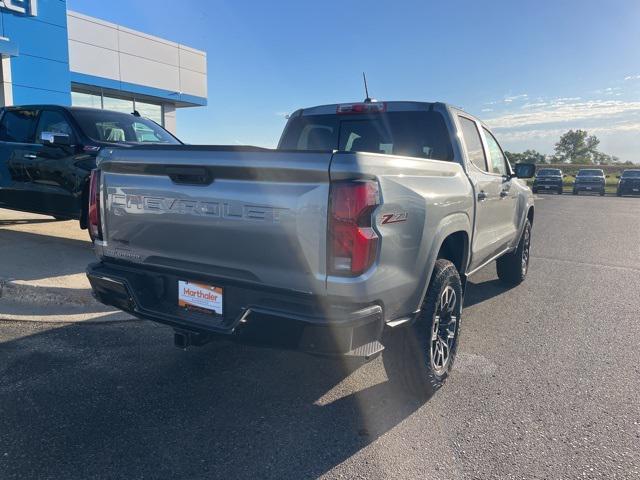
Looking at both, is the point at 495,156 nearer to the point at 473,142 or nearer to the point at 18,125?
the point at 473,142

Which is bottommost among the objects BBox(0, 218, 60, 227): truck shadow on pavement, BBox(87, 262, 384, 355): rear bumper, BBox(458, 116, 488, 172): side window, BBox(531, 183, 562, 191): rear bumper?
BBox(0, 218, 60, 227): truck shadow on pavement

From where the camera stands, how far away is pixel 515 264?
630 centimetres

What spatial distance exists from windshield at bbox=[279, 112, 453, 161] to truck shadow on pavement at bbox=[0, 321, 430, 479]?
5.84 feet

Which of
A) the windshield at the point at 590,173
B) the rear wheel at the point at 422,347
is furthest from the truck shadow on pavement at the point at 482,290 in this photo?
the windshield at the point at 590,173

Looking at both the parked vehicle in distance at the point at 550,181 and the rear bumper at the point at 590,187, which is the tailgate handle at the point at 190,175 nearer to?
the parked vehicle in distance at the point at 550,181

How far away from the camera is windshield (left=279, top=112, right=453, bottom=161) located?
3998 millimetres

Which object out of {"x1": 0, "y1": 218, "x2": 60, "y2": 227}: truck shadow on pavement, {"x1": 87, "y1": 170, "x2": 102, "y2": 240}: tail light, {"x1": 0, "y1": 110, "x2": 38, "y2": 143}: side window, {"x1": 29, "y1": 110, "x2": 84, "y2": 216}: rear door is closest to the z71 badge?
{"x1": 87, "y1": 170, "x2": 102, "y2": 240}: tail light

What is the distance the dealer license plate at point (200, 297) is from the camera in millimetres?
2758

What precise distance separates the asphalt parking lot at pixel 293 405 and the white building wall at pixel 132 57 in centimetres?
1462

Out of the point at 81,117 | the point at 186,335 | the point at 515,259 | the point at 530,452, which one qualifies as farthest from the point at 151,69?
the point at 530,452

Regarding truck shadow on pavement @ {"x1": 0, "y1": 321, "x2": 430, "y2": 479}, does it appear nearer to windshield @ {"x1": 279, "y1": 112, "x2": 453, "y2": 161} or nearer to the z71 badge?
the z71 badge

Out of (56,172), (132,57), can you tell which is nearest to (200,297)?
(56,172)

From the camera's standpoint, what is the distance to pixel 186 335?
3209 millimetres

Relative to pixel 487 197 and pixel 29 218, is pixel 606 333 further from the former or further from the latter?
pixel 29 218
